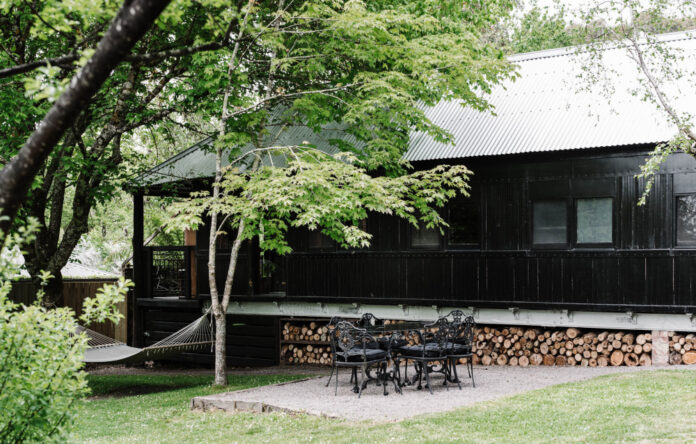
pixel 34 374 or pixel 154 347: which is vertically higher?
pixel 34 374

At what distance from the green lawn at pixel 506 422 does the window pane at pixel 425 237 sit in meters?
4.84

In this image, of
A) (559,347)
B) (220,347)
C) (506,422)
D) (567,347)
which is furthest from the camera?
(559,347)

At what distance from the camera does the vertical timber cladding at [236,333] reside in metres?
17.8

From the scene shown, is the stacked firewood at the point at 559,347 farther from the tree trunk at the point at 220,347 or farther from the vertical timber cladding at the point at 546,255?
the tree trunk at the point at 220,347

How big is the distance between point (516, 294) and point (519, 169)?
2421 mm

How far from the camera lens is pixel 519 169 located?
1390 centimetres

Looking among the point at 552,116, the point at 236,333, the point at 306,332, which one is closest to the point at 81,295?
the point at 236,333

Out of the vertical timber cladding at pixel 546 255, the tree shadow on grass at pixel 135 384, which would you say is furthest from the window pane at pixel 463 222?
→ the tree shadow on grass at pixel 135 384

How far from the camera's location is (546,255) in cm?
1333

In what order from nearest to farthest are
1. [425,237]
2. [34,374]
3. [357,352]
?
[34,374]
[357,352]
[425,237]

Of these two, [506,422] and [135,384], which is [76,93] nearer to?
[506,422]

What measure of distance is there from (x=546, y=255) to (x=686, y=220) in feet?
8.03

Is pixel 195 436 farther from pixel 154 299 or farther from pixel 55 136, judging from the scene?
pixel 154 299

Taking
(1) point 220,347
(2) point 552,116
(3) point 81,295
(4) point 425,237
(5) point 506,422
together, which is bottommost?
(5) point 506,422
